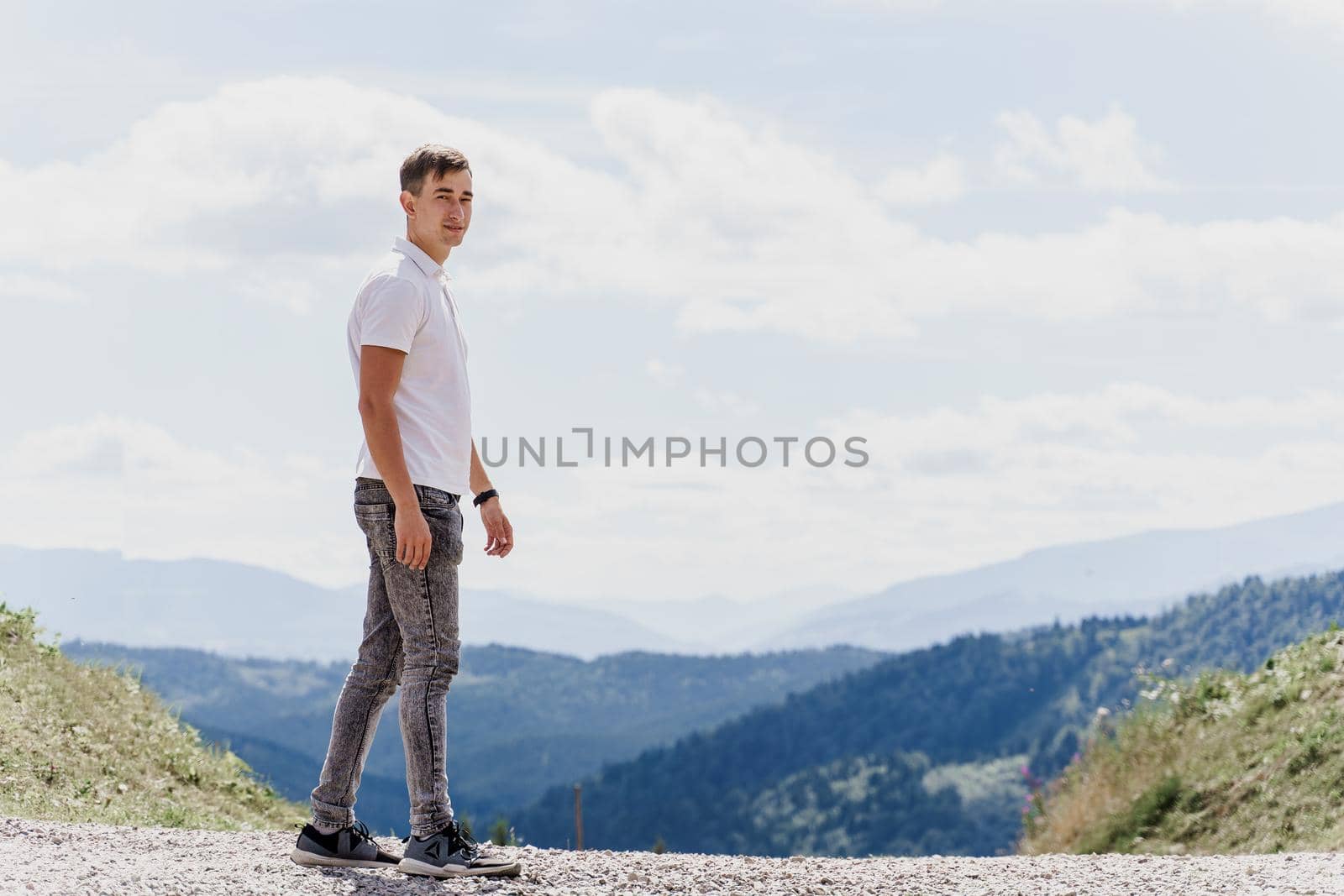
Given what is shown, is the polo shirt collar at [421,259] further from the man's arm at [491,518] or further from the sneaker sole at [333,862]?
the sneaker sole at [333,862]

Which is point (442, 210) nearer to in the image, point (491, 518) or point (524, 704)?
point (491, 518)

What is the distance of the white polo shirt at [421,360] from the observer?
17.8 ft

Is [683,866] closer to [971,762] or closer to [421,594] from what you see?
[421,594]

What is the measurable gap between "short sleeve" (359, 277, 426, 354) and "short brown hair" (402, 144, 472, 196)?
48 centimetres

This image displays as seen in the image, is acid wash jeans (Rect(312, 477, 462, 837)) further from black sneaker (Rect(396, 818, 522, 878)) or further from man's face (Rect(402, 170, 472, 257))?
man's face (Rect(402, 170, 472, 257))

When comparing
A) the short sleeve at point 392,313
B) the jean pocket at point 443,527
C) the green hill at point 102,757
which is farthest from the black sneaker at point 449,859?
the green hill at point 102,757

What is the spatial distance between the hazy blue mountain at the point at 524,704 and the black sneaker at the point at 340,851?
115233 mm

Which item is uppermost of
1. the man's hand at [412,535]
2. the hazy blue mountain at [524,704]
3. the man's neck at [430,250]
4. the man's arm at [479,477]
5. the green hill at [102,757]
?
the man's neck at [430,250]

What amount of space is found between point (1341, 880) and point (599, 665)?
158 m

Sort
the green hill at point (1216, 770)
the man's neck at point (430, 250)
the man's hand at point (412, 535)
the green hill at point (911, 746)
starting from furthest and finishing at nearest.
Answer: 1. the green hill at point (911, 746)
2. the green hill at point (1216, 770)
3. the man's neck at point (430, 250)
4. the man's hand at point (412, 535)

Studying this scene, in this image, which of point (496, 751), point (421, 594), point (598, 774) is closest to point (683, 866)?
point (421, 594)

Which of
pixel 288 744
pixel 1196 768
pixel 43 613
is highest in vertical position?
pixel 43 613

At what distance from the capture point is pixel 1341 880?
6277 millimetres

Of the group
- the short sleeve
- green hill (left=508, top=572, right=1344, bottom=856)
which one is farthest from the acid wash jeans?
green hill (left=508, top=572, right=1344, bottom=856)
